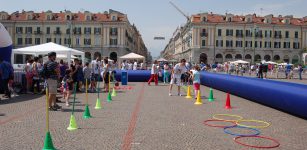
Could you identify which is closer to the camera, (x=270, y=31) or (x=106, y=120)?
(x=106, y=120)

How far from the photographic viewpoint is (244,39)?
91938 mm

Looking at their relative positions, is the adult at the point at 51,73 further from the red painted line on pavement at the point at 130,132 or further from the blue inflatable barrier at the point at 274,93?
the blue inflatable barrier at the point at 274,93

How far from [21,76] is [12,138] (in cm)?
1095

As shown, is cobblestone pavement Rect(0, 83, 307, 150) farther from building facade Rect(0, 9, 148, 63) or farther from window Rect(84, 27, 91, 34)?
window Rect(84, 27, 91, 34)

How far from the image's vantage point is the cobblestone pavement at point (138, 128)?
7117 mm

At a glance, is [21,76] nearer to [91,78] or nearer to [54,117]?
[91,78]

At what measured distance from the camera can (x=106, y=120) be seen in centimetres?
991

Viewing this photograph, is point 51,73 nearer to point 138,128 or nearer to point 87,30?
point 138,128

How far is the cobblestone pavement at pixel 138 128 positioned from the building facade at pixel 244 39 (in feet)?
260

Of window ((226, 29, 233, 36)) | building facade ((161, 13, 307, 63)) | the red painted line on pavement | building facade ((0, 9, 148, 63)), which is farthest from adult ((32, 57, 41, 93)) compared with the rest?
window ((226, 29, 233, 36))

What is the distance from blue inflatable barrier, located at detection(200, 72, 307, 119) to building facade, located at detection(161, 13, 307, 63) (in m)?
73.0

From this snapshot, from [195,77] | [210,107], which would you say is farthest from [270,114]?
[195,77]

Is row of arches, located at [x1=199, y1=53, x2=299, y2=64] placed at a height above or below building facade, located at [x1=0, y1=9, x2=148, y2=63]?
below

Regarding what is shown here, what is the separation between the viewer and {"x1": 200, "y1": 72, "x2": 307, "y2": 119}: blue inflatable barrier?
35.1 ft
